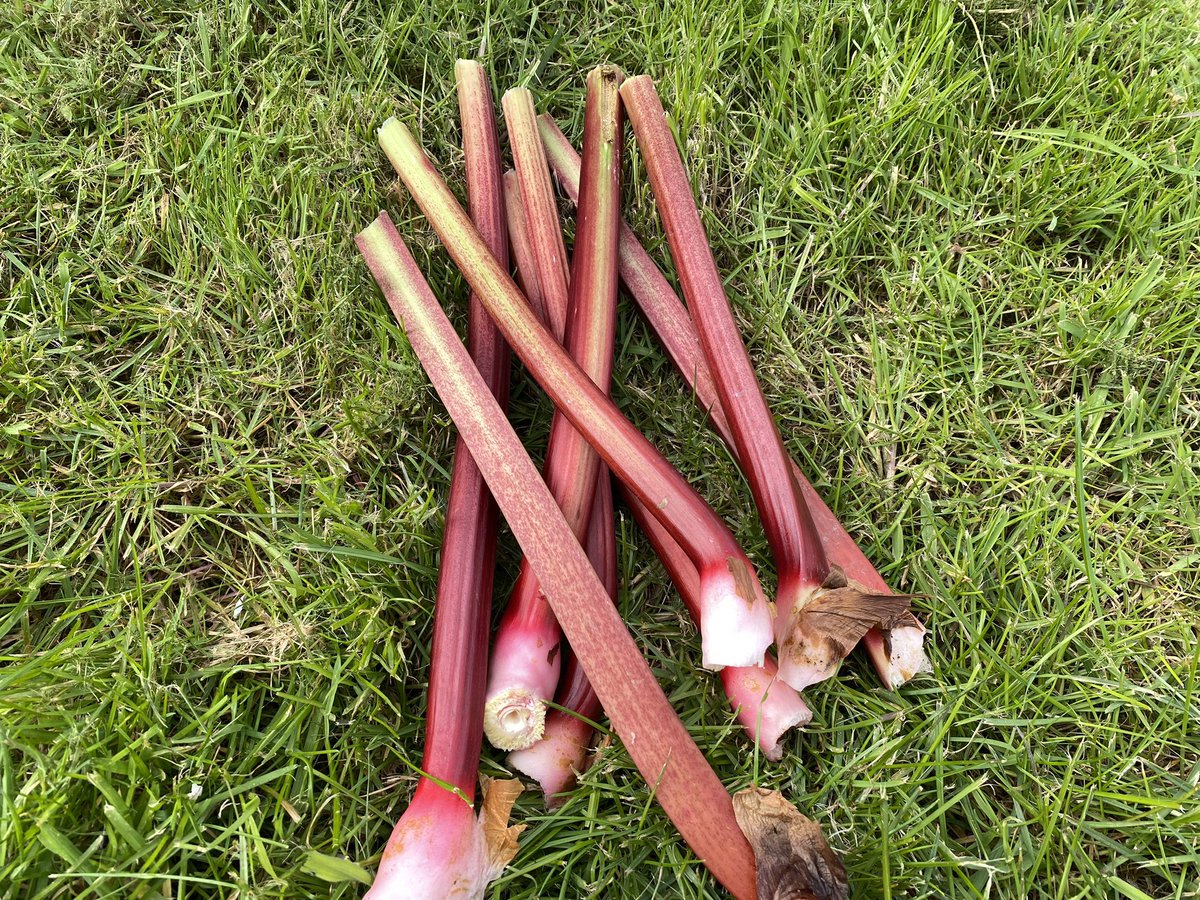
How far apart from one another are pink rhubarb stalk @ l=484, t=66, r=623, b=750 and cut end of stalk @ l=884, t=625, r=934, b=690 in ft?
2.72

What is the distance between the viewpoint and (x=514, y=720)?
1.93 metres

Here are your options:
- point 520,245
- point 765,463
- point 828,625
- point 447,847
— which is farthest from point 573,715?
point 520,245

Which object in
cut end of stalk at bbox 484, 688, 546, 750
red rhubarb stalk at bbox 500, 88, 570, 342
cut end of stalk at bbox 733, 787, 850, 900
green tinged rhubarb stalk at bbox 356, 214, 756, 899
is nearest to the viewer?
cut end of stalk at bbox 733, 787, 850, 900

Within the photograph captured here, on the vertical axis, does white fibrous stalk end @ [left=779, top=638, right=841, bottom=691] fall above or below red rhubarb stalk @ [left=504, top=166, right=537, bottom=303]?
below

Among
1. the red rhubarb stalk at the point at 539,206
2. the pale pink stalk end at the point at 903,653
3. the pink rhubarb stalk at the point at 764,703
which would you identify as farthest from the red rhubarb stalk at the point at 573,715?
the pale pink stalk end at the point at 903,653

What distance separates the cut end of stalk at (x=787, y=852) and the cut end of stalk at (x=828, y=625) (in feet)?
0.98

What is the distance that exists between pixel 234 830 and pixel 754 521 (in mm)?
1489

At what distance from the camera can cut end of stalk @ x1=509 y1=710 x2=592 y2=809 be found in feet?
6.42

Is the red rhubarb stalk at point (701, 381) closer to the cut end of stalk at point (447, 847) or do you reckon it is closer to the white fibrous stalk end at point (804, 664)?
the white fibrous stalk end at point (804, 664)

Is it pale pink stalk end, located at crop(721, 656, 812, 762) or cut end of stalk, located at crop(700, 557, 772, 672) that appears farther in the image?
pale pink stalk end, located at crop(721, 656, 812, 762)

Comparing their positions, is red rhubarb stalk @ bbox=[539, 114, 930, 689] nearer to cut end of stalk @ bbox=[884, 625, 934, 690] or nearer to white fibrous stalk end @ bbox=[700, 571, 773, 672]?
cut end of stalk @ bbox=[884, 625, 934, 690]

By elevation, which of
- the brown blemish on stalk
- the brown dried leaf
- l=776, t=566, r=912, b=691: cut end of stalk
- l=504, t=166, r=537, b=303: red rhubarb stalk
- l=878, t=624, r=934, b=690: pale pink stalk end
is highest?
l=504, t=166, r=537, b=303: red rhubarb stalk

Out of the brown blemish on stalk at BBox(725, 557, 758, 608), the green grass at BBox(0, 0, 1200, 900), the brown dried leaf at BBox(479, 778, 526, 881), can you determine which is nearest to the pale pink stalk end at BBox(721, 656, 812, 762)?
the green grass at BBox(0, 0, 1200, 900)

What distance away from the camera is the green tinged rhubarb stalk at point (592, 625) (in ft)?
5.93
